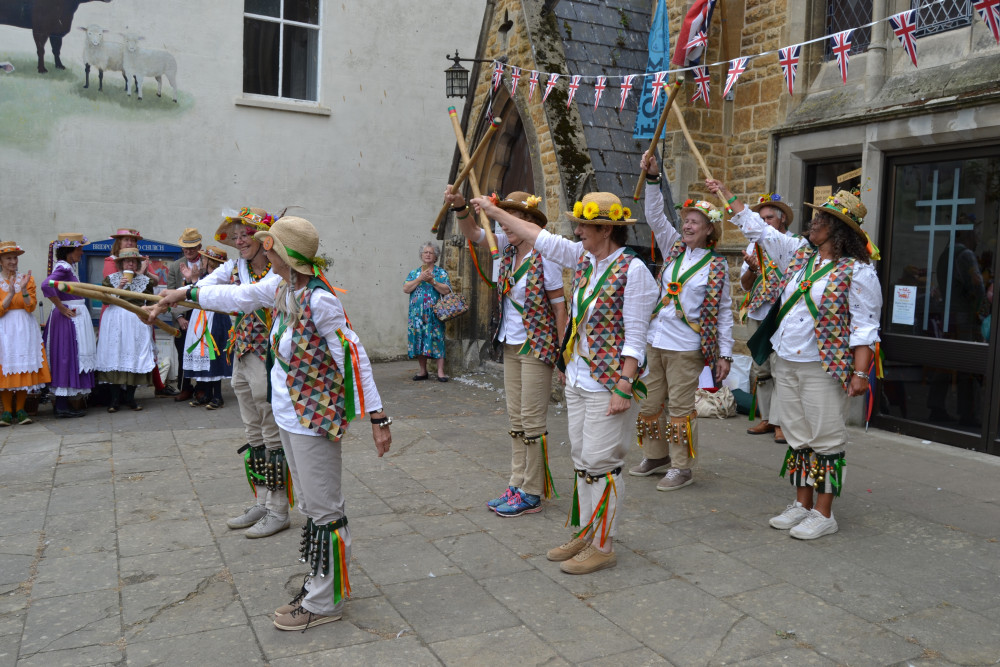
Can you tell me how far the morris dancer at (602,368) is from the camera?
13.9 ft

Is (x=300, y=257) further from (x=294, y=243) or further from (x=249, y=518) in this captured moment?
(x=249, y=518)

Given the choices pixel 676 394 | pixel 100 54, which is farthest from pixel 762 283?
pixel 100 54

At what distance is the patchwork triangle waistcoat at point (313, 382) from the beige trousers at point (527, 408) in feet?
5.54

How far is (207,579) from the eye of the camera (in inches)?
166

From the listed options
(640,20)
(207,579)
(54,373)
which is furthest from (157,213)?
(207,579)

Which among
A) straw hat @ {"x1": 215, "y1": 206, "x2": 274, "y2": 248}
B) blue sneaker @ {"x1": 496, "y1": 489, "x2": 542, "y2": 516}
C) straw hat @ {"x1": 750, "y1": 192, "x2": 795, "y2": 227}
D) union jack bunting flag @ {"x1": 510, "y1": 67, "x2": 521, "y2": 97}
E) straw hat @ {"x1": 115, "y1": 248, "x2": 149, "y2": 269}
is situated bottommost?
blue sneaker @ {"x1": 496, "y1": 489, "x2": 542, "y2": 516}

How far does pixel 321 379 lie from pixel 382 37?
11.4 m

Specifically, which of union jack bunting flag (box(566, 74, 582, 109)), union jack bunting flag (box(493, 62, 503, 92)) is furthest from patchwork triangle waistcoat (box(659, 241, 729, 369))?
union jack bunting flag (box(493, 62, 503, 92))

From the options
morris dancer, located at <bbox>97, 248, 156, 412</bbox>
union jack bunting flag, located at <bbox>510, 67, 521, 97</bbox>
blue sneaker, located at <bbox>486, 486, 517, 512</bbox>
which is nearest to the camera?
blue sneaker, located at <bbox>486, 486, 517, 512</bbox>

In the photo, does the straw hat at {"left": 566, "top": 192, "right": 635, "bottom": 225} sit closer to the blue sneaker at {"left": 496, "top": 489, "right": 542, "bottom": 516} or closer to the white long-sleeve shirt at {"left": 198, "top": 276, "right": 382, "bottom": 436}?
the white long-sleeve shirt at {"left": 198, "top": 276, "right": 382, "bottom": 436}

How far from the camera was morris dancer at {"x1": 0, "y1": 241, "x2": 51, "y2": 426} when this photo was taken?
324 inches

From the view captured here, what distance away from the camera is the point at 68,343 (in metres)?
8.76

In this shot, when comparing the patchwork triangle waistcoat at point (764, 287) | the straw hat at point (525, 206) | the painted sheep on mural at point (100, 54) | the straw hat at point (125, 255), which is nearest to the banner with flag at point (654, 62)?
the patchwork triangle waistcoat at point (764, 287)

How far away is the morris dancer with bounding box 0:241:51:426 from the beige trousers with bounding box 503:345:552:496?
225 inches
